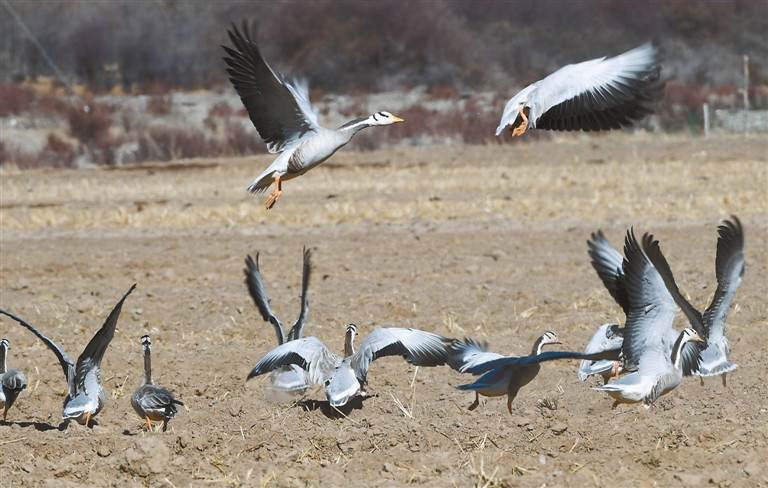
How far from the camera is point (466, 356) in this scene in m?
7.48

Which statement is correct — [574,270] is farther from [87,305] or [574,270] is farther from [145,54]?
[145,54]

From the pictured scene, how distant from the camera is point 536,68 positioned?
3675cm

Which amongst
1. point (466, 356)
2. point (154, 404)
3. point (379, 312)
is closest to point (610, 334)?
point (466, 356)

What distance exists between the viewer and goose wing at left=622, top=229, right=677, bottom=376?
7.13 metres

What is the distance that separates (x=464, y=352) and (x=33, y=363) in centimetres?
421

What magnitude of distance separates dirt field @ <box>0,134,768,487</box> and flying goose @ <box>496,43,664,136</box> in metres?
2.07

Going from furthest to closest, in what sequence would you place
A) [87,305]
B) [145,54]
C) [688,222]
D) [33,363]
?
[145,54]
[688,222]
[87,305]
[33,363]

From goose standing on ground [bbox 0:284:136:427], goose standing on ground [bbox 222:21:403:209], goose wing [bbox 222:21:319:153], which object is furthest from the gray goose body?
goose standing on ground [bbox 0:284:136:427]

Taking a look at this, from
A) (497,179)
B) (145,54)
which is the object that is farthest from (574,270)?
(145,54)

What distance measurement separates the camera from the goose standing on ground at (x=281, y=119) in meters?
8.54

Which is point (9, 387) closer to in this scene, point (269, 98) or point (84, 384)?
point (84, 384)

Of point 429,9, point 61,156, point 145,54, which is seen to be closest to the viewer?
point 61,156

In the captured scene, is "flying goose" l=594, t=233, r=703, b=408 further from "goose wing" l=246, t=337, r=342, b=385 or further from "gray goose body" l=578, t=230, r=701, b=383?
Result: "goose wing" l=246, t=337, r=342, b=385

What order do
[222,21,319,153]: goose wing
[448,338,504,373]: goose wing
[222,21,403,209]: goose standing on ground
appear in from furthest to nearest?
1. [222,21,319,153]: goose wing
2. [222,21,403,209]: goose standing on ground
3. [448,338,504,373]: goose wing
